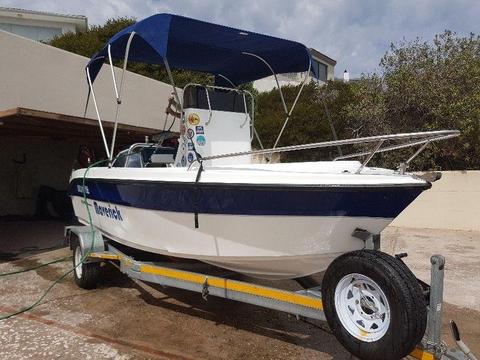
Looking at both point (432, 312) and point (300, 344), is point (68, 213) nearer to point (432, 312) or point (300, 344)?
point (300, 344)

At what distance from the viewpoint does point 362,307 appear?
3.00m

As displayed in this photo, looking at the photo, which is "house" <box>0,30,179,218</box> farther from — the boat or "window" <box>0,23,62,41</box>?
"window" <box>0,23,62,41</box>

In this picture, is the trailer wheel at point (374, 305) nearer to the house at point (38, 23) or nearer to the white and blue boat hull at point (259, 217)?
the white and blue boat hull at point (259, 217)

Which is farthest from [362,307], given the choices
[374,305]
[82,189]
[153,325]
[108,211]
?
[82,189]

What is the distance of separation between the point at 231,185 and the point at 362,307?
1.24 metres

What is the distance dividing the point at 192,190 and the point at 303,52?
8.99 feet

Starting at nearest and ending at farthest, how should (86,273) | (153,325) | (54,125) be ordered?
(153,325) → (86,273) → (54,125)

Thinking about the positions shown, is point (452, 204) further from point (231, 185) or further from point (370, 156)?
point (231, 185)

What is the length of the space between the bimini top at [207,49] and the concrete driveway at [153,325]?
241cm

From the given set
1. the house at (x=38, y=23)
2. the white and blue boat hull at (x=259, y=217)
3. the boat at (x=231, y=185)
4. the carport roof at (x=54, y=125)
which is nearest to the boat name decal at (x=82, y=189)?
the boat at (x=231, y=185)

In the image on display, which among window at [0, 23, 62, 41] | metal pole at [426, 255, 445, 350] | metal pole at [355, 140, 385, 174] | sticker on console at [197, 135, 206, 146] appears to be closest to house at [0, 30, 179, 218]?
sticker on console at [197, 135, 206, 146]

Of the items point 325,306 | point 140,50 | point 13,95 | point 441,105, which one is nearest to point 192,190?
point 325,306

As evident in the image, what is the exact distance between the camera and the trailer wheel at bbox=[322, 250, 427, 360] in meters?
2.73

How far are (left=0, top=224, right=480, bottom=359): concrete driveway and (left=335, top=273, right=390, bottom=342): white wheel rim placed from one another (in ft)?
2.43
